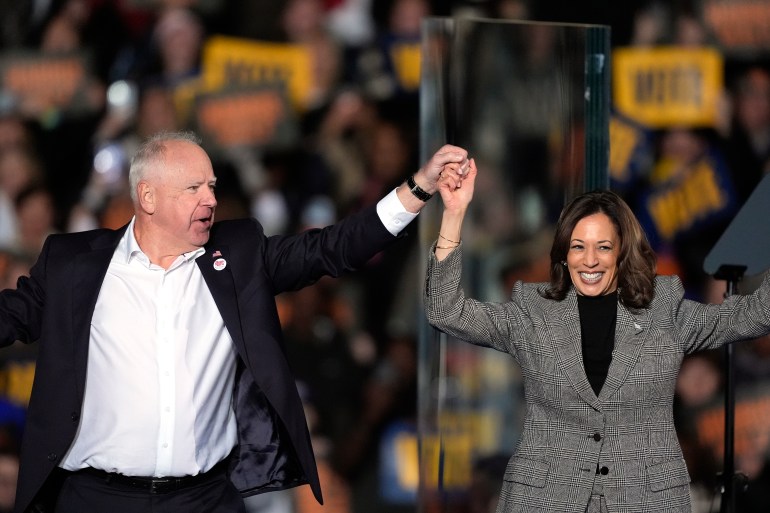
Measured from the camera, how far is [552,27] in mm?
3828

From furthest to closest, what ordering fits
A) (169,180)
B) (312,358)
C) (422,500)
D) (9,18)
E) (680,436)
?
(680,436) < (312,358) < (9,18) < (422,500) < (169,180)

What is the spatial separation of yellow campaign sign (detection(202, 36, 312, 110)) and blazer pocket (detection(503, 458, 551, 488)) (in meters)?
2.24

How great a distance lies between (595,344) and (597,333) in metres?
0.03

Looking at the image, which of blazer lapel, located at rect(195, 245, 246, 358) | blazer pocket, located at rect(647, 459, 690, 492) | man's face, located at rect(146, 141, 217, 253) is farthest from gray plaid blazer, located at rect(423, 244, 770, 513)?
man's face, located at rect(146, 141, 217, 253)

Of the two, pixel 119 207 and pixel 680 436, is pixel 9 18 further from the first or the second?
pixel 680 436

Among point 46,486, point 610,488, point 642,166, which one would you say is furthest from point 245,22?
point 610,488

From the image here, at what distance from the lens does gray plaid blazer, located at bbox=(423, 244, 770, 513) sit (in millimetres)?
2955

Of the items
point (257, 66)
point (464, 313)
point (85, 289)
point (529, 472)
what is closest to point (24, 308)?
point (85, 289)

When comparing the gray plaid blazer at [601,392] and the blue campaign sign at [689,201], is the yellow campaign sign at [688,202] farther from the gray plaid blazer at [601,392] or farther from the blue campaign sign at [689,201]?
the gray plaid blazer at [601,392]

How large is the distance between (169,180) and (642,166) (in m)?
2.62

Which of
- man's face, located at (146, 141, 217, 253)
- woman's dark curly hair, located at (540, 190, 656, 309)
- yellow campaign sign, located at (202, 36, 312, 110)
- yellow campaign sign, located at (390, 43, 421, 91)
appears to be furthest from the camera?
yellow campaign sign, located at (390, 43, 421, 91)

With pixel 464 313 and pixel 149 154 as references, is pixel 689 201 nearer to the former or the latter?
pixel 464 313

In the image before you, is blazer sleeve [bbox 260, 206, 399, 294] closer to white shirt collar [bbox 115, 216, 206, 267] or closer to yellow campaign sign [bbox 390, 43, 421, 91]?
white shirt collar [bbox 115, 216, 206, 267]

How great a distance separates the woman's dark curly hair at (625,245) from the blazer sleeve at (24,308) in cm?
134
